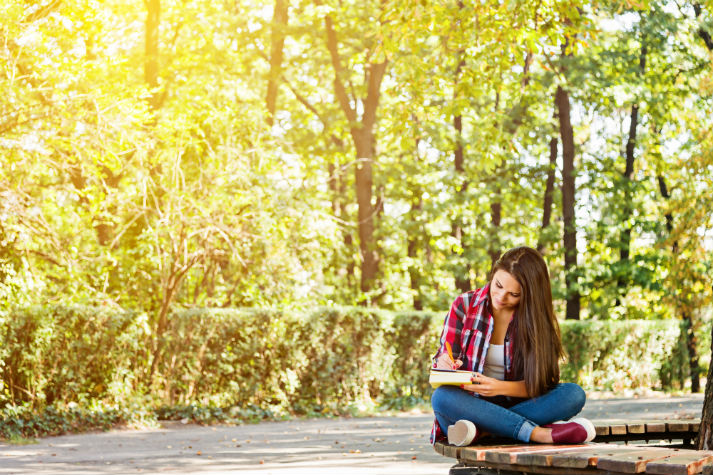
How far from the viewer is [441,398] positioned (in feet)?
16.0

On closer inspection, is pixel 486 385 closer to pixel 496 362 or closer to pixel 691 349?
pixel 496 362

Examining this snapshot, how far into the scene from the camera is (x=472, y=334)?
5047mm

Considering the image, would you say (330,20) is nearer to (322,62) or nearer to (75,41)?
(322,62)

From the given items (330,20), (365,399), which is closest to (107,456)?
→ (365,399)

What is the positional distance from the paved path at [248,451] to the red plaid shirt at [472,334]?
3861 mm

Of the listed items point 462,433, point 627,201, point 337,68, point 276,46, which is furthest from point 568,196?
point 462,433

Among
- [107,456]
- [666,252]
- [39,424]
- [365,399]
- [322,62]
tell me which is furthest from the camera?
[322,62]

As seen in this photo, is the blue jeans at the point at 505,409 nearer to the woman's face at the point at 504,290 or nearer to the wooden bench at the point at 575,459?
the wooden bench at the point at 575,459

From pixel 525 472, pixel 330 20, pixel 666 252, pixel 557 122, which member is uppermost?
pixel 330 20

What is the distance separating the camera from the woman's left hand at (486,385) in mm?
4836

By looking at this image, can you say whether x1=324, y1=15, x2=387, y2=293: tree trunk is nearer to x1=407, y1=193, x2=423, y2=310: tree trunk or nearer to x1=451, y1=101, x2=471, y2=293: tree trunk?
x1=407, y1=193, x2=423, y2=310: tree trunk

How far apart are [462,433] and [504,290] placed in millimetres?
822

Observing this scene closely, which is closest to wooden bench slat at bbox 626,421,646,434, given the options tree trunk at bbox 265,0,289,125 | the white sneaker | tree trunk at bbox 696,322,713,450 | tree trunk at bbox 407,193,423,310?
tree trunk at bbox 696,322,713,450

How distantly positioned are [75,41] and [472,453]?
36.0 feet
